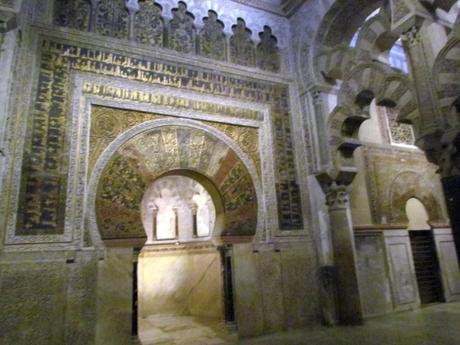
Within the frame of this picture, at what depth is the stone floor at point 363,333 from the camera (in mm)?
4223

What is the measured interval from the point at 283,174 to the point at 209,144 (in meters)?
1.33

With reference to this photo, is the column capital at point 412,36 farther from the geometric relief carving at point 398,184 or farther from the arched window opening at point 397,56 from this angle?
the arched window opening at point 397,56

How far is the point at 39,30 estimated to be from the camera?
14.5 ft

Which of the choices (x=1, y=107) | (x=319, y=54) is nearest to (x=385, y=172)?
(x=319, y=54)

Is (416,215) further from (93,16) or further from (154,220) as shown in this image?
(93,16)

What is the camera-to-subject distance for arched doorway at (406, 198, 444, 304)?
666cm

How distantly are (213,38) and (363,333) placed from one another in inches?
196

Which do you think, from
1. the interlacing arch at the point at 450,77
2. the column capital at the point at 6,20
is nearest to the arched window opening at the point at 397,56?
the interlacing arch at the point at 450,77

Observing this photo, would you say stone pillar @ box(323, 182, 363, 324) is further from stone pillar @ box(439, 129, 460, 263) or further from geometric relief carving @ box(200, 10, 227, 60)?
geometric relief carving @ box(200, 10, 227, 60)

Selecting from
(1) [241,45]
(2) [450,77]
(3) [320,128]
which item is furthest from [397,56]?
(2) [450,77]

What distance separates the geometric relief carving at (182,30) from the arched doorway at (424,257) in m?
5.36

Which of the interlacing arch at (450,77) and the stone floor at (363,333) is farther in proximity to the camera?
the stone floor at (363,333)

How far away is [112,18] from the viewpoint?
199 inches

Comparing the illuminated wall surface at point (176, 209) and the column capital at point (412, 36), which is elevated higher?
the column capital at point (412, 36)
